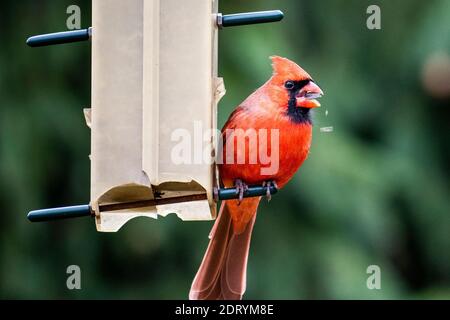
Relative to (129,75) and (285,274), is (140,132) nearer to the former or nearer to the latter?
(129,75)

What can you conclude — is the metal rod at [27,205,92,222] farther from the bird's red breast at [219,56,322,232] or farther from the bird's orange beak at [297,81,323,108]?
the bird's orange beak at [297,81,323,108]

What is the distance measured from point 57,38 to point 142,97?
1.17 ft

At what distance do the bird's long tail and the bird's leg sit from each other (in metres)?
0.43

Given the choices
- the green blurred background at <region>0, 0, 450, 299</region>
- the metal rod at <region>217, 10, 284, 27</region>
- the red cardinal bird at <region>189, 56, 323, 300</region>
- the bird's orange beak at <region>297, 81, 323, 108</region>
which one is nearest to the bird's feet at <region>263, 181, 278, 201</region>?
the red cardinal bird at <region>189, 56, 323, 300</region>

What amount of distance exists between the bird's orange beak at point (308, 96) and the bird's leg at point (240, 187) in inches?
14.3

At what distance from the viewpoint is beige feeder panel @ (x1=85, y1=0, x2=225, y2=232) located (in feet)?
11.4

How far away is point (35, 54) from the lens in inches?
222

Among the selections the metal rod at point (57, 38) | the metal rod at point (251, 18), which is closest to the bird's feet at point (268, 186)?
the metal rod at point (251, 18)

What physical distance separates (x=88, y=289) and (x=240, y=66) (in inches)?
55.4

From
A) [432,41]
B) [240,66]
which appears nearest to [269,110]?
[240,66]

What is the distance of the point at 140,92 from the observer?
137 inches

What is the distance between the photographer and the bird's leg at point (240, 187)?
142 inches

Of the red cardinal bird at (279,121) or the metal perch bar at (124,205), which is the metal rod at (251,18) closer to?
the red cardinal bird at (279,121)
